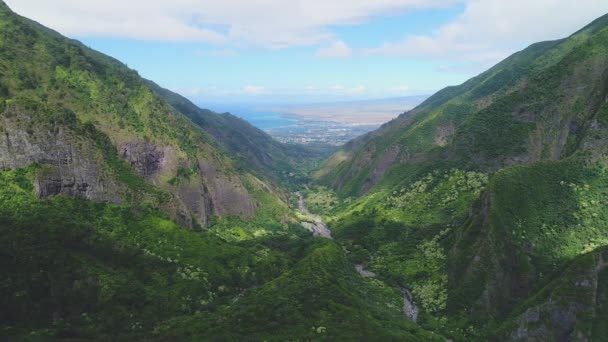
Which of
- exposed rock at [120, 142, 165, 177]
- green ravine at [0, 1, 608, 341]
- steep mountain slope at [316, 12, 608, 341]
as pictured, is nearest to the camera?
green ravine at [0, 1, 608, 341]

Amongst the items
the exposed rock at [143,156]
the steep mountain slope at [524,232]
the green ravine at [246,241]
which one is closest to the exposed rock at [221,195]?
the green ravine at [246,241]

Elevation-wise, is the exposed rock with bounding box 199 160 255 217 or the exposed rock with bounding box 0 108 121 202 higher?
the exposed rock with bounding box 0 108 121 202

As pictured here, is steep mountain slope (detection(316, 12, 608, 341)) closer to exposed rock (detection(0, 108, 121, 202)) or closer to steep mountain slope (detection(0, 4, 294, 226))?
steep mountain slope (detection(0, 4, 294, 226))

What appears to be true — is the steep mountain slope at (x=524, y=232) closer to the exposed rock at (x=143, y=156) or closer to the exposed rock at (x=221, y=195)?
the exposed rock at (x=221, y=195)

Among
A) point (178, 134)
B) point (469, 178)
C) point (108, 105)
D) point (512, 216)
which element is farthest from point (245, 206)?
point (512, 216)

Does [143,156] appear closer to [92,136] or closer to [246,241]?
[92,136]

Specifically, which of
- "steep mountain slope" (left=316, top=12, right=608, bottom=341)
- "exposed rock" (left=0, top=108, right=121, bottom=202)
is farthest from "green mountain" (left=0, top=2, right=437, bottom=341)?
"steep mountain slope" (left=316, top=12, right=608, bottom=341)
